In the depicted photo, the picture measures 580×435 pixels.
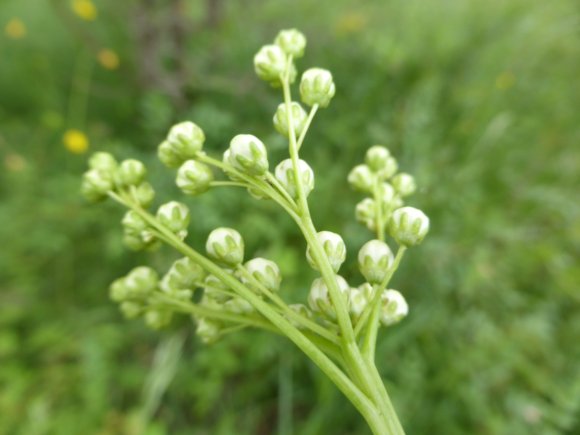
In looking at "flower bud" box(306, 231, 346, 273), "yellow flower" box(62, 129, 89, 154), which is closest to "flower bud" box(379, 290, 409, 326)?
"flower bud" box(306, 231, 346, 273)

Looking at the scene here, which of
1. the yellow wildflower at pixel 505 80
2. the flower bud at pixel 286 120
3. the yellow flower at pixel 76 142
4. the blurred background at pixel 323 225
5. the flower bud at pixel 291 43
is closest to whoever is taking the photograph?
the flower bud at pixel 286 120

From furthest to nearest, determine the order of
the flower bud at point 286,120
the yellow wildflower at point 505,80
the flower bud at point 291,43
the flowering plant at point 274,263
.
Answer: the yellow wildflower at point 505,80 → the flower bud at point 291,43 → the flower bud at point 286,120 → the flowering plant at point 274,263

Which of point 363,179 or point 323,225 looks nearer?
point 363,179

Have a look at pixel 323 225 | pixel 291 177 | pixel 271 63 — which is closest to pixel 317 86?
pixel 271 63

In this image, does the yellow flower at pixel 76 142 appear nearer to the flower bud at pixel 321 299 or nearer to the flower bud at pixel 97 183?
the flower bud at pixel 97 183

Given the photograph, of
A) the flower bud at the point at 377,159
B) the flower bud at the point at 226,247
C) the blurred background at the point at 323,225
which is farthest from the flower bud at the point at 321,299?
the blurred background at the point at 323,225

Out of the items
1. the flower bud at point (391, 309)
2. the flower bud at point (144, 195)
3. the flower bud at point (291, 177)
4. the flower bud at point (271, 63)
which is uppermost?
the flower bud at point (271, 63)

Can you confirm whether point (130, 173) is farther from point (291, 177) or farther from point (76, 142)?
point (76, 142)
